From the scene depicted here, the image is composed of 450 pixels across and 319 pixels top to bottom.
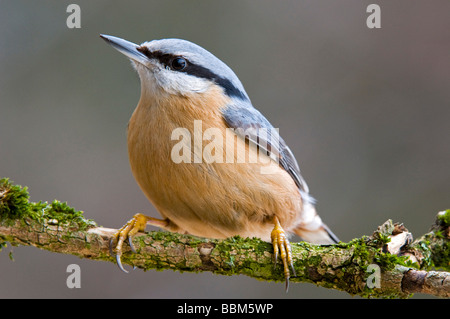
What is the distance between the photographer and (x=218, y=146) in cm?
328

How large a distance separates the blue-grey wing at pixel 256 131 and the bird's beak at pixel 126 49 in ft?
2.17

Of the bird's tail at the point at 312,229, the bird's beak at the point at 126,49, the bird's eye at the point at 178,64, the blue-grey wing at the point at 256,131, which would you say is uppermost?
the bird's beak at the point at 126,49

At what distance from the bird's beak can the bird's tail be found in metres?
1.71

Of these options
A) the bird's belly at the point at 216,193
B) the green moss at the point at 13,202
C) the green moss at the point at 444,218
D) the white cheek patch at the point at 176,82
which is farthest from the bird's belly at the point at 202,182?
the green moss at the point at 444,218

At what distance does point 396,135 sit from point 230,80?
3533 mm

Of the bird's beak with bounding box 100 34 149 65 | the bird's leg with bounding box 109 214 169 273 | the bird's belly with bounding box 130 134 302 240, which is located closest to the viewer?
the bird's leg with bounding box 109 214 169 273

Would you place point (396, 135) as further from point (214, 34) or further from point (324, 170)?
point (214, 34)

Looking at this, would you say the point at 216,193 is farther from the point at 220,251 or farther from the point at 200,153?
the point at 220,251

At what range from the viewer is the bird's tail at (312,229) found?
13.7 feet

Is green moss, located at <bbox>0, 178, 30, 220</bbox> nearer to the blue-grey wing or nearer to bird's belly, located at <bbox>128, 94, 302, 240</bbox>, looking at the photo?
bird's belly, located at <bbox>128, 94, 302, 240</bbox>

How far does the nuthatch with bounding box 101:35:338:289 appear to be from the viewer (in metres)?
3.26

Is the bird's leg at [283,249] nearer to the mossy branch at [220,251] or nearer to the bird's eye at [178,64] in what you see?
the mossy branch at [220,251]

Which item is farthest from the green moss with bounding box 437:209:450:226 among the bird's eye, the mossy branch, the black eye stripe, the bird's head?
the bird's eye

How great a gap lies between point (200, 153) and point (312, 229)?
5.18ft
